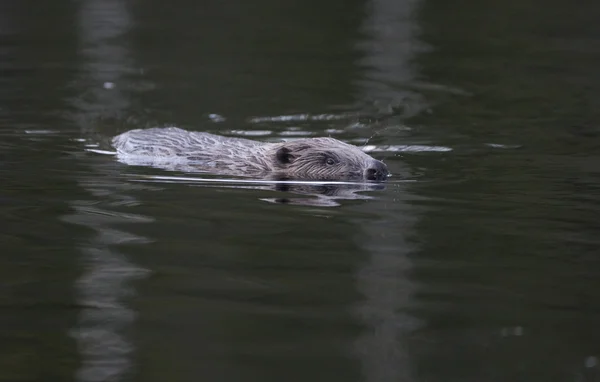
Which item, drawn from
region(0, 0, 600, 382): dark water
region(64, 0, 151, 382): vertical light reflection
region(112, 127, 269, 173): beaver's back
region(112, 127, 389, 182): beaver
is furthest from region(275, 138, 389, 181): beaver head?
region(64, 0, 151, 382): vertical light reflection

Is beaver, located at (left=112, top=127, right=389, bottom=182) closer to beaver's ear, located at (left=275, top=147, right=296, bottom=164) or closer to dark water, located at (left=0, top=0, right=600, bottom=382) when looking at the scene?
beaver's ear, located at (left=275, top=147, right=296, bottom=164)

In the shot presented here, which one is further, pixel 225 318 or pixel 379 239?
pixel 379 239

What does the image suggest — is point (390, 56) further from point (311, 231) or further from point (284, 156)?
point (311, 231)

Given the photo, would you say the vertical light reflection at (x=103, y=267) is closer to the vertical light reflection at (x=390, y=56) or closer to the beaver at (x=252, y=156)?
the beaver at (x=252, y=156)

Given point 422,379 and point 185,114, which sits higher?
point 185,114

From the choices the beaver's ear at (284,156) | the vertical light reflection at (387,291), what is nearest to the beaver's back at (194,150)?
the beaver's ear at (284,156)

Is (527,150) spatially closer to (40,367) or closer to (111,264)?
(111,264)

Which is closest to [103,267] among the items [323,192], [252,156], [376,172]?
[323,192]

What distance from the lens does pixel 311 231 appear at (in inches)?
244

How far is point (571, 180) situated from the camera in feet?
25.2

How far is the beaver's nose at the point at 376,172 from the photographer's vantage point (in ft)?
25.6

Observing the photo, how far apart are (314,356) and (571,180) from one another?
394 cm

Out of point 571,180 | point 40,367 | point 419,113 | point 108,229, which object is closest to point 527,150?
point 571,180

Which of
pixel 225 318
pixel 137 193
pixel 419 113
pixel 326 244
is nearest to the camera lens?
pixel 225 318
